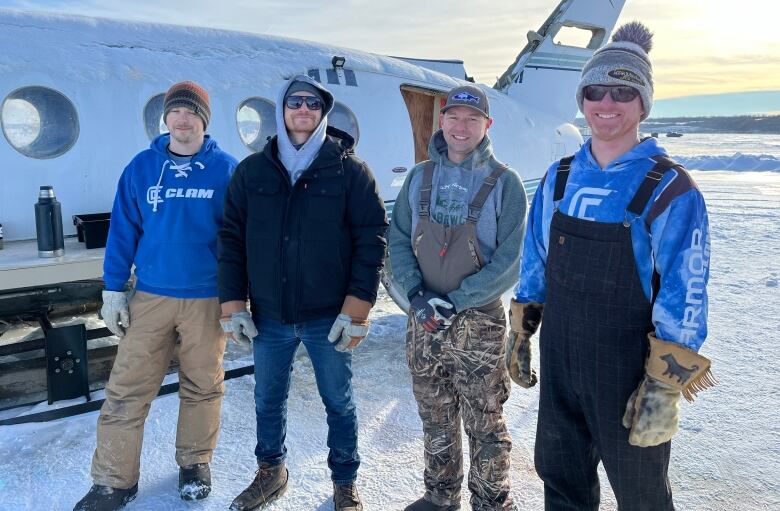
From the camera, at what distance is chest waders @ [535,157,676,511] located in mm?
1969

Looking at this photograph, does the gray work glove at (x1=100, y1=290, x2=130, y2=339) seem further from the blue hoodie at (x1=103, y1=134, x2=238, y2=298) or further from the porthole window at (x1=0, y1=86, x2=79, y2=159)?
the porthole window at (x1=0, y1=86, x2=79, y2=159)

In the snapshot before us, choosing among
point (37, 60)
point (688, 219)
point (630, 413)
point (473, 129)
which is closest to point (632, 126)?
point (688, 219)

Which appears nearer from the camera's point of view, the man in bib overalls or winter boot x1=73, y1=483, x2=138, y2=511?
the man in bib overalls

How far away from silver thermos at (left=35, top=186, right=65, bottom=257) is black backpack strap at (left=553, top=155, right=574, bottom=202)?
118 inches

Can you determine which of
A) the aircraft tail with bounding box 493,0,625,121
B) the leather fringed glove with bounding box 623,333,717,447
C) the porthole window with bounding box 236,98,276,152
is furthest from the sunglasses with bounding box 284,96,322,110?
the aircraft tail with bounding box 493,0,625,121

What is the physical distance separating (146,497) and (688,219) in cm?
297

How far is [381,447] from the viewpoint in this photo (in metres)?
3.66

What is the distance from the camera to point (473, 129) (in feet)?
8.92

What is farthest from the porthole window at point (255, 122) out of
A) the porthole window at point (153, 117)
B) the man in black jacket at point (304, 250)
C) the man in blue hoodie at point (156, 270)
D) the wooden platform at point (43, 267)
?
the man in black jacket at point (304, 250)

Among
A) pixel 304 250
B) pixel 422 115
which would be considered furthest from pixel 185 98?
pixel 422 115

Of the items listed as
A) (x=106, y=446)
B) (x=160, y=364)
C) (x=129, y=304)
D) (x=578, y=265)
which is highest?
(x=578, y=265)

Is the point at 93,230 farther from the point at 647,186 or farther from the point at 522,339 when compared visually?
the point at 647,186

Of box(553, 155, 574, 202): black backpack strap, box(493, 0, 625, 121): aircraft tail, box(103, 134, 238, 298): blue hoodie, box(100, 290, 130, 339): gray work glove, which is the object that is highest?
box(493, 0, 625, 121): aircraft tail

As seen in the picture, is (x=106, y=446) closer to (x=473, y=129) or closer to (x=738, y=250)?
(x=473, y=129)
